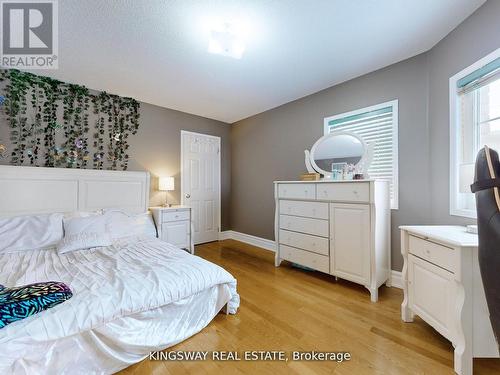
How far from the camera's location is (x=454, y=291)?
1.33m

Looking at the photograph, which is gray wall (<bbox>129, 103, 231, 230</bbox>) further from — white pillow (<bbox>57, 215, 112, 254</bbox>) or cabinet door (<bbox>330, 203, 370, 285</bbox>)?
cabinet door (<bbox>330, 203, 370, 285</bbox>)

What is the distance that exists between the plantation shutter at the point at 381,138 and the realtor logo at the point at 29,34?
312 cm

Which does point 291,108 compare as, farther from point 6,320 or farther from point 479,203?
point 6,320

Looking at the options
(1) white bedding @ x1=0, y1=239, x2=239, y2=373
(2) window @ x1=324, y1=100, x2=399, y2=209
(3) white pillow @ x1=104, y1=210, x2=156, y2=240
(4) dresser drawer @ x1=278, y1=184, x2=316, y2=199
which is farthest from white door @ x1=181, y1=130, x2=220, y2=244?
(2) window @ x1=324, y1=100, x2=399, y2=209

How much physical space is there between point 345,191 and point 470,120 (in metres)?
1.14

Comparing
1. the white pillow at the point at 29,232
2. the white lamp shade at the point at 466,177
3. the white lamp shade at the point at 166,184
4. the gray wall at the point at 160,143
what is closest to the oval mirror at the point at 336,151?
the white lamp shade at the point at 466,177

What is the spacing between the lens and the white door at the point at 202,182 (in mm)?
3965

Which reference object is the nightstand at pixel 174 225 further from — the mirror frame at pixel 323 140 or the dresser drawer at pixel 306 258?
the mirror frame at pixel 323 140

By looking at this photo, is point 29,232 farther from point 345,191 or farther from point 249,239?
point 345,191

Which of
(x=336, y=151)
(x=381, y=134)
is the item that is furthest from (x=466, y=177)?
(x=336, y=151)

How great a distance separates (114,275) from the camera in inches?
61.0

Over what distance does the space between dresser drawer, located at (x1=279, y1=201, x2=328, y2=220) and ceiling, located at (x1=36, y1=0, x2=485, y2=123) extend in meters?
1.59

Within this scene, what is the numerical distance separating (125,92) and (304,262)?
345 cm

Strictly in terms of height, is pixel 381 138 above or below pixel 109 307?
above
